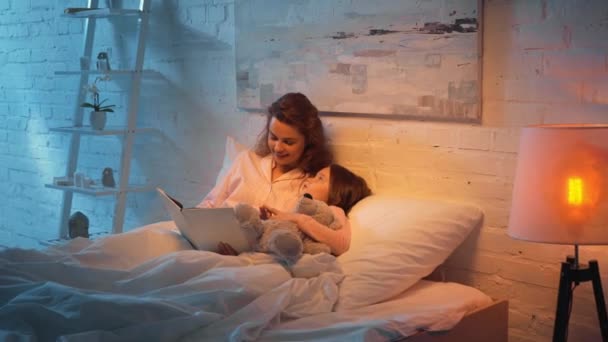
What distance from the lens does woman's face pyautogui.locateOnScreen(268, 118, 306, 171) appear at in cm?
314

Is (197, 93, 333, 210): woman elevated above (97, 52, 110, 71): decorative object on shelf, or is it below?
below

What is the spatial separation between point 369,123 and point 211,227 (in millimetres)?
747

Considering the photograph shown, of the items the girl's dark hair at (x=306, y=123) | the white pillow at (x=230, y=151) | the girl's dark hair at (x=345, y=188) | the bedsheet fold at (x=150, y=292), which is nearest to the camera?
the bedsheet fold at (x=150, y=292)

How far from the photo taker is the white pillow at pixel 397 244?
2533 mm

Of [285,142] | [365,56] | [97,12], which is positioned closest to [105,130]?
[97,12]

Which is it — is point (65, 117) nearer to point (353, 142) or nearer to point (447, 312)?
point (353, 142)

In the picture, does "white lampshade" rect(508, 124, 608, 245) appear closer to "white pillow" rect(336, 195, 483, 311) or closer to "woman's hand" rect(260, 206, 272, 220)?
"white pillow" rect(336, 195, 483, 311)

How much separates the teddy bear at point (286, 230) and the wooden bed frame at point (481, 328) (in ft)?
1.67

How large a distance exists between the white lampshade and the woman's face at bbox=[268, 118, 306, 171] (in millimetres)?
1088

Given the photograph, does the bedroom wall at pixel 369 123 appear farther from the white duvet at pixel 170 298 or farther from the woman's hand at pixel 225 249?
the woman's hand at pixel 225 249

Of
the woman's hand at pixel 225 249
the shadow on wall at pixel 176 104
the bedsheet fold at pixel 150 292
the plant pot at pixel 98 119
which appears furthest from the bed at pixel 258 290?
the plant pot at pixel 98 119

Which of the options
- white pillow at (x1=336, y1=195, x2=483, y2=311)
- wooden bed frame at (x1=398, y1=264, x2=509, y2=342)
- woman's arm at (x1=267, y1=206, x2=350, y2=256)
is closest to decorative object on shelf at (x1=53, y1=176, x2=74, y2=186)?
woman's arm at (x1=267, y1=206, x2=350, y2=256)

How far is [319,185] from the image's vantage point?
10.0ft

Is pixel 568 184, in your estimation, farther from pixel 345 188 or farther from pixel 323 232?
pixel 345 188
